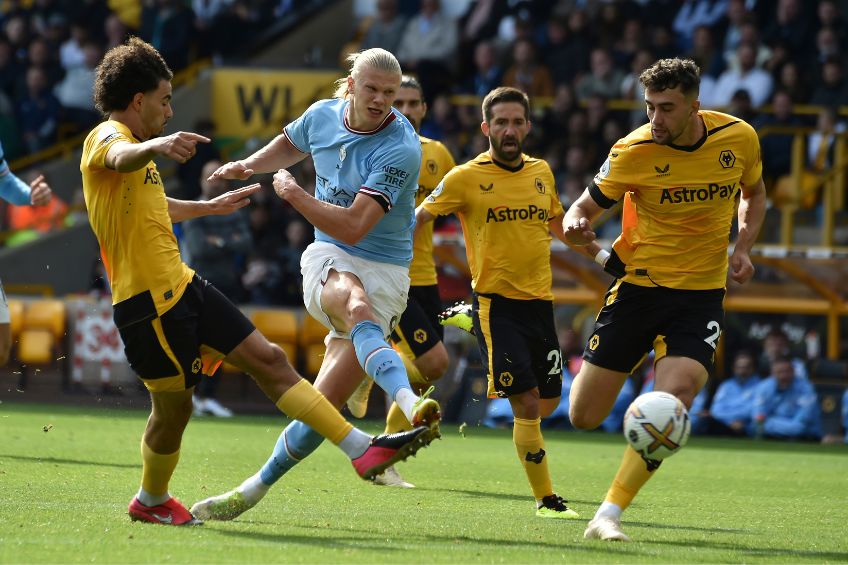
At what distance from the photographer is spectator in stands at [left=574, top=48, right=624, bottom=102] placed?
1961cm

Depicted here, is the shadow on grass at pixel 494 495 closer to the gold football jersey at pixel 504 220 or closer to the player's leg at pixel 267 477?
the gold football jersey at pixel 504 220

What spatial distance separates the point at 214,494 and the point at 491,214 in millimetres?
2428

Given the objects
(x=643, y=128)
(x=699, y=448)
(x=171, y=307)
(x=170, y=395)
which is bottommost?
(x=699, y=448)

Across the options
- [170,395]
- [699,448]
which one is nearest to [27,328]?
[699,448]

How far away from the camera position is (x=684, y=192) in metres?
7.73

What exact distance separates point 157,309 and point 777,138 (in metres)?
12.5

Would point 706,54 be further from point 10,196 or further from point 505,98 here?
point 10,196

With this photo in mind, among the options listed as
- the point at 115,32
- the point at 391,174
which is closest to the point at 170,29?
the point at 115,32

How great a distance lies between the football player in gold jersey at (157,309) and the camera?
267 inches

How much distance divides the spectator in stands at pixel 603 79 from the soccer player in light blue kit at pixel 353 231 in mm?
12145

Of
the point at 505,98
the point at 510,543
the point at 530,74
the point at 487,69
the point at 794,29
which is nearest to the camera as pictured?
the point at 510,543

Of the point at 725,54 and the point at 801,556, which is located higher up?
the point at 725,54

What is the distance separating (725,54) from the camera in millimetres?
19531

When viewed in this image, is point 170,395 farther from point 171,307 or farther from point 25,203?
point 25,203
